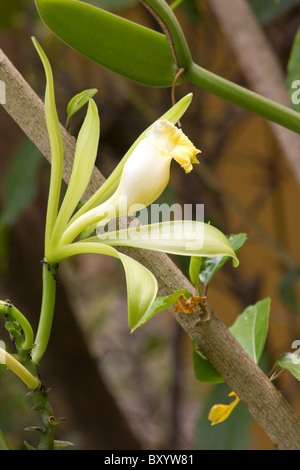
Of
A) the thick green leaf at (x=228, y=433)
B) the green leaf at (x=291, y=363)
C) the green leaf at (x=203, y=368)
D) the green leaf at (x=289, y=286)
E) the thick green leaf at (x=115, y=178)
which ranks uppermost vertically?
the thick green leaf at (x=115, y=178)

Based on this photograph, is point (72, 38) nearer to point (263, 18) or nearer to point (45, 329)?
point (45, 329)

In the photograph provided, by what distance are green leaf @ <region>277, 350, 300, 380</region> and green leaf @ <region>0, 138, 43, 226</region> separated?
0.58 m

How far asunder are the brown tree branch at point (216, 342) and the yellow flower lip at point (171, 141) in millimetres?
50

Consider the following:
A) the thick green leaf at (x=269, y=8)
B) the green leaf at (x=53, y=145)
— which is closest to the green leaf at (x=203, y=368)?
the green leaf at (x=53, y=145)

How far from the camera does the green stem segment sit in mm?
239

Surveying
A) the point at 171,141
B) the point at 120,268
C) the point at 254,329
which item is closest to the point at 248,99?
the point at 171,141

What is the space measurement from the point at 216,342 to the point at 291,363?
0.04 m

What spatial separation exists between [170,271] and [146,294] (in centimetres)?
7

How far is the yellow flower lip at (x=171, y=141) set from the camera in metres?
0.25

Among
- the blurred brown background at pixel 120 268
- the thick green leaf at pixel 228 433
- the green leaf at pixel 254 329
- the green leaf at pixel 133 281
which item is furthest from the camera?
the blurred brown background at pixel 120 268

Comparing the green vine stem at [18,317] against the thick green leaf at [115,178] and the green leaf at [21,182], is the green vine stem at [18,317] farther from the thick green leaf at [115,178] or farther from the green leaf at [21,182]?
the green leaf at [21,182]

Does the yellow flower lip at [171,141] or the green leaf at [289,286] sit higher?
the yellow flower lip at [171,141]

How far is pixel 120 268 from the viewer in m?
1.07

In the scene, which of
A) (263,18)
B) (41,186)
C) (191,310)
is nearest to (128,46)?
(191,310)
